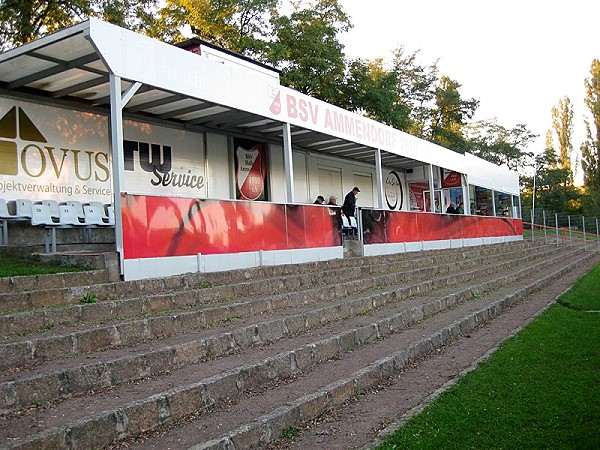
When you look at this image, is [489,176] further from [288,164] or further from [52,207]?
[52,207]

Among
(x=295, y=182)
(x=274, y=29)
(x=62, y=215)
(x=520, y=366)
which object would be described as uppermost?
(x=274, y=29)

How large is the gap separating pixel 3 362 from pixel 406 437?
307 cm

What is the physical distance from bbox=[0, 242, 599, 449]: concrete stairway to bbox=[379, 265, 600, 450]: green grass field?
846 mm

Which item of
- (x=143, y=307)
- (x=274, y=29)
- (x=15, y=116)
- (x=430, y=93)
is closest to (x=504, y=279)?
(x=143, y=307)

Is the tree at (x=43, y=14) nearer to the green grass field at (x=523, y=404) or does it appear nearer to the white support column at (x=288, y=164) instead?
the white support column at (x=288, y=164)

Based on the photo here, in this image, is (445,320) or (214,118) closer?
(445,320)

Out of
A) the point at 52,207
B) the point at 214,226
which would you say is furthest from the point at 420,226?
the point at 52,207

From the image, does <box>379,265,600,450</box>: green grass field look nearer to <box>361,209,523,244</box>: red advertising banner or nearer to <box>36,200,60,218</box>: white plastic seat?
<box>361,209,523,244</box>: red advertising banner

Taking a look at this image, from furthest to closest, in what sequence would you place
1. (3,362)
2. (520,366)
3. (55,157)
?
(55,157)
(520,366)
(3,362)

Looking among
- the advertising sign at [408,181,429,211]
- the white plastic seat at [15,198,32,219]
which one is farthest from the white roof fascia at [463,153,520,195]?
the white plastic seat at [15,198,32,219]

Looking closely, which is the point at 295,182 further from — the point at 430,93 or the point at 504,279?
the point at 430,93

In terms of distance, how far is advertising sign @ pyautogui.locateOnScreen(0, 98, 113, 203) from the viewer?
403 inches

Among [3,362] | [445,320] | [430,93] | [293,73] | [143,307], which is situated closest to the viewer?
[3,362]

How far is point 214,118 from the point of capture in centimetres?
1336
